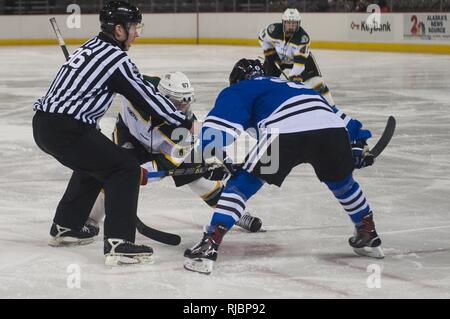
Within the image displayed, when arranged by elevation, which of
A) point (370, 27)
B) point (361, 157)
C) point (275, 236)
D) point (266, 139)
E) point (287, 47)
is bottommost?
point (370, 27)

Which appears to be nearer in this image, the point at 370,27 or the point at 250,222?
the point at 250,222

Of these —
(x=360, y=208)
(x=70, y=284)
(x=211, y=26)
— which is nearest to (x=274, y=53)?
(x=360, y=208)

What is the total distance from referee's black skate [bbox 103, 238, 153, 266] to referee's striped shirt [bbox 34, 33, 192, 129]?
49 centimetres

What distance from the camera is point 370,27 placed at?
16812 millimetres

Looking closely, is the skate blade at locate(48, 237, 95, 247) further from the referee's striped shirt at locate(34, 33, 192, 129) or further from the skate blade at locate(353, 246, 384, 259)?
the skate blade at locate(353, 246, 384, 259)

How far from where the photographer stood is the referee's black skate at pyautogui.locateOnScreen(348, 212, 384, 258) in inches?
155

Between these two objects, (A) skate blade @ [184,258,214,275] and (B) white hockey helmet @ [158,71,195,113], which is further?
(B) white hockey helmet @ [158,71,195,113]

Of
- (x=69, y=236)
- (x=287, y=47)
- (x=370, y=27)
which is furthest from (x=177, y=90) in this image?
(x=370, y=27)

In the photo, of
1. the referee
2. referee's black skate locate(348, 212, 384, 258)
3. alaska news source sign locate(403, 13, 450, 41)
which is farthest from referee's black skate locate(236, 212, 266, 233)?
alaska news source sign locate(403, 13, 450, 41)

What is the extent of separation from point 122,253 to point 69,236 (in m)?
0.44

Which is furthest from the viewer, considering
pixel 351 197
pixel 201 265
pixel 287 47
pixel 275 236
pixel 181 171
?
pixel 287 47

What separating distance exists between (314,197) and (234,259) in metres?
1.36

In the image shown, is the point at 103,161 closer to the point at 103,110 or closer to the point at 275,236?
the point at 103,110

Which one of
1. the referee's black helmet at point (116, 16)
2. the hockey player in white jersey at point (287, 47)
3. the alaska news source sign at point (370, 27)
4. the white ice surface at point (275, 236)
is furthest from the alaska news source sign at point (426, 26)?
the referee's black helmet at point (116, 16)
